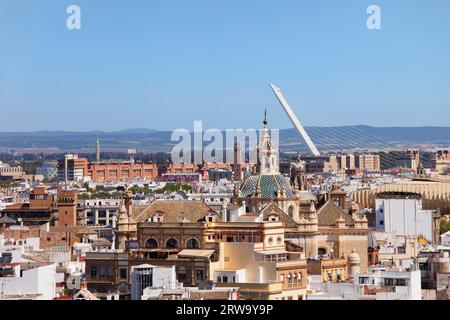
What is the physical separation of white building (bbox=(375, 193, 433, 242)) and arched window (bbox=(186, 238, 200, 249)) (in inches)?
502

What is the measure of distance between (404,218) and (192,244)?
47.7 feet

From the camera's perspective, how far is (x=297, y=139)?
94.9m

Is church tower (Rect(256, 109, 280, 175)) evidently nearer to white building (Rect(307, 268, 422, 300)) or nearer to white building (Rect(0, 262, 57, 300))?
white building (Rect(307, 268, 422, 300))

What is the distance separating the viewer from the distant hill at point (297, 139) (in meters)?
81.9

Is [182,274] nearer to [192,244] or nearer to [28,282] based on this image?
[192,244]

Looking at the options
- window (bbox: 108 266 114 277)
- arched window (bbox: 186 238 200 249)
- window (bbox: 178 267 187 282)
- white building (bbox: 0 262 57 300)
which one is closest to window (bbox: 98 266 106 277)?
window (bbox: 108 266 114 277)

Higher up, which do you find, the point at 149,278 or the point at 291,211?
the point at 291,211

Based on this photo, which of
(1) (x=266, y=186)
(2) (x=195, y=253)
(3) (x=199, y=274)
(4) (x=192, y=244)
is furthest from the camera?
(1) (x=266, y=186)

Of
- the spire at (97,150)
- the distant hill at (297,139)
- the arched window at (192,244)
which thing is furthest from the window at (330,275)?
the spire at (97,150)

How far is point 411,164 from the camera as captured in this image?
103750mm

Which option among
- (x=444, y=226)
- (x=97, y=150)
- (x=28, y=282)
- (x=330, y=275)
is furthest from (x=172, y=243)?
(x=97, y=150)
